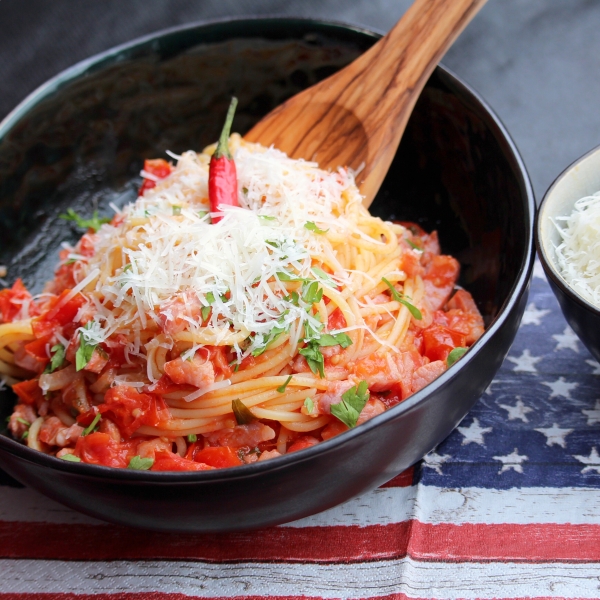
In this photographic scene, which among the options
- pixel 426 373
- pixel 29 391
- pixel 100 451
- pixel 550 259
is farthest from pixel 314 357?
pixel 29 391

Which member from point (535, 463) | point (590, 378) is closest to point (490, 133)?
point (590, 378)

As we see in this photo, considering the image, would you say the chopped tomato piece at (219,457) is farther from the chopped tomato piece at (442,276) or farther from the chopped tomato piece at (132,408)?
the chopped tomato piece at (442,276)

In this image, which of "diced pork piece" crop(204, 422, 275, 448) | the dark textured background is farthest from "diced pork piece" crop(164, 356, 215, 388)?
the dark textured background

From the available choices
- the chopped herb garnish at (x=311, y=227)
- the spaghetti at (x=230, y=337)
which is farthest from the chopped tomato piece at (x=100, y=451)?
→ the chopped herb garnish at (x=311, y=227)

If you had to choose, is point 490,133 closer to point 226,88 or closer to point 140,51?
point 226,88

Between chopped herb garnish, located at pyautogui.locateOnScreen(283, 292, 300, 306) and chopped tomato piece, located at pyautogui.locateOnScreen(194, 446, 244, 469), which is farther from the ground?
chopped herb garnish, located at pyautogui.locateOnScreen(283, 292, 300, 306)

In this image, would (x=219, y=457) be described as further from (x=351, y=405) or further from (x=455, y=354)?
(x=455, y=354)

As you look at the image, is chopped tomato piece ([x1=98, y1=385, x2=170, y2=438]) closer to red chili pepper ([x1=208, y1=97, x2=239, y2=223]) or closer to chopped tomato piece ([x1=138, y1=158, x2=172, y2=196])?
red chili pepper ([x1=208, y1=97, x2=239, y2=223])

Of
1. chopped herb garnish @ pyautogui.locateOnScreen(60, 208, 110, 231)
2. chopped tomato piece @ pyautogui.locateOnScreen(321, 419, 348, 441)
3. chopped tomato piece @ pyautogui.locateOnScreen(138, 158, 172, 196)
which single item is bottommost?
chopped tomato piece @ pyautogui.locateOnScreen(321, 419, 348, 441)
